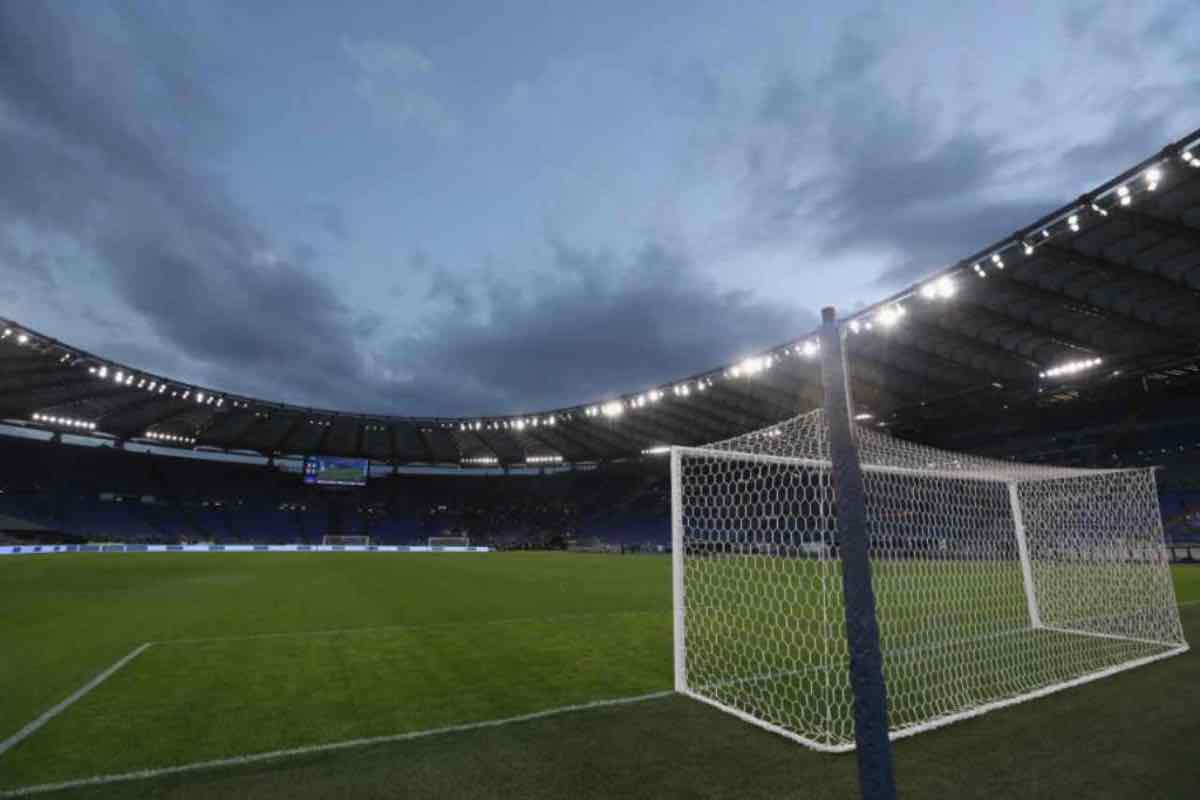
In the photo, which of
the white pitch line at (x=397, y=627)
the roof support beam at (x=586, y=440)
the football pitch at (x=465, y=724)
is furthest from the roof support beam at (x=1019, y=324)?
the roof support beam at (x=586, y=440)

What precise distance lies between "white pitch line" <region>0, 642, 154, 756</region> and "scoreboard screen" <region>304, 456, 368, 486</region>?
3864 cm

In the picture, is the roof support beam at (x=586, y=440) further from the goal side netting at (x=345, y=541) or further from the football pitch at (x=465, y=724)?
the football pitch at (x=465, y=724)

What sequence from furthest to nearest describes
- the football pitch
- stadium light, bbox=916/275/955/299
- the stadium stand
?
the stadium stand < stadium light, bbox=916/275/955/299 < the football pitch

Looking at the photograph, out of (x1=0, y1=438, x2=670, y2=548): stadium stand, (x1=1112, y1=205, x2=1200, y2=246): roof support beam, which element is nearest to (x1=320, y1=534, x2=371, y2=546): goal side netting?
(x1=0, y1=438, x2=670, y2=548): stadium stand

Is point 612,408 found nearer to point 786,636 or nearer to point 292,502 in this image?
point 786,636

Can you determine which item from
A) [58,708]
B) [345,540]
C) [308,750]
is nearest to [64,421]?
[345,540]

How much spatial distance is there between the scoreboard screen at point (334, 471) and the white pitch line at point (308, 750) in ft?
139

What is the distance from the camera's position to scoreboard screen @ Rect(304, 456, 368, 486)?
41844 millimetres

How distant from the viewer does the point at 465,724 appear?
13.5ft

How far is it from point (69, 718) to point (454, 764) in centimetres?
335

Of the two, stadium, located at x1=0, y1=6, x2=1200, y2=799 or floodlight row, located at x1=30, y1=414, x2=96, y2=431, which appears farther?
floodlight row, located at x1=30, y1=414, x2=96, y2=431

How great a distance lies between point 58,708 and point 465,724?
136 inches

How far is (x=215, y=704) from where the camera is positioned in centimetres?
468

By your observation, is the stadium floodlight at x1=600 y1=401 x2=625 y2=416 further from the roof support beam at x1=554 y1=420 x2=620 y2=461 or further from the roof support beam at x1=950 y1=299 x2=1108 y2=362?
the roof support beam at x1=950 y1=299 x2=1108 y2=362
